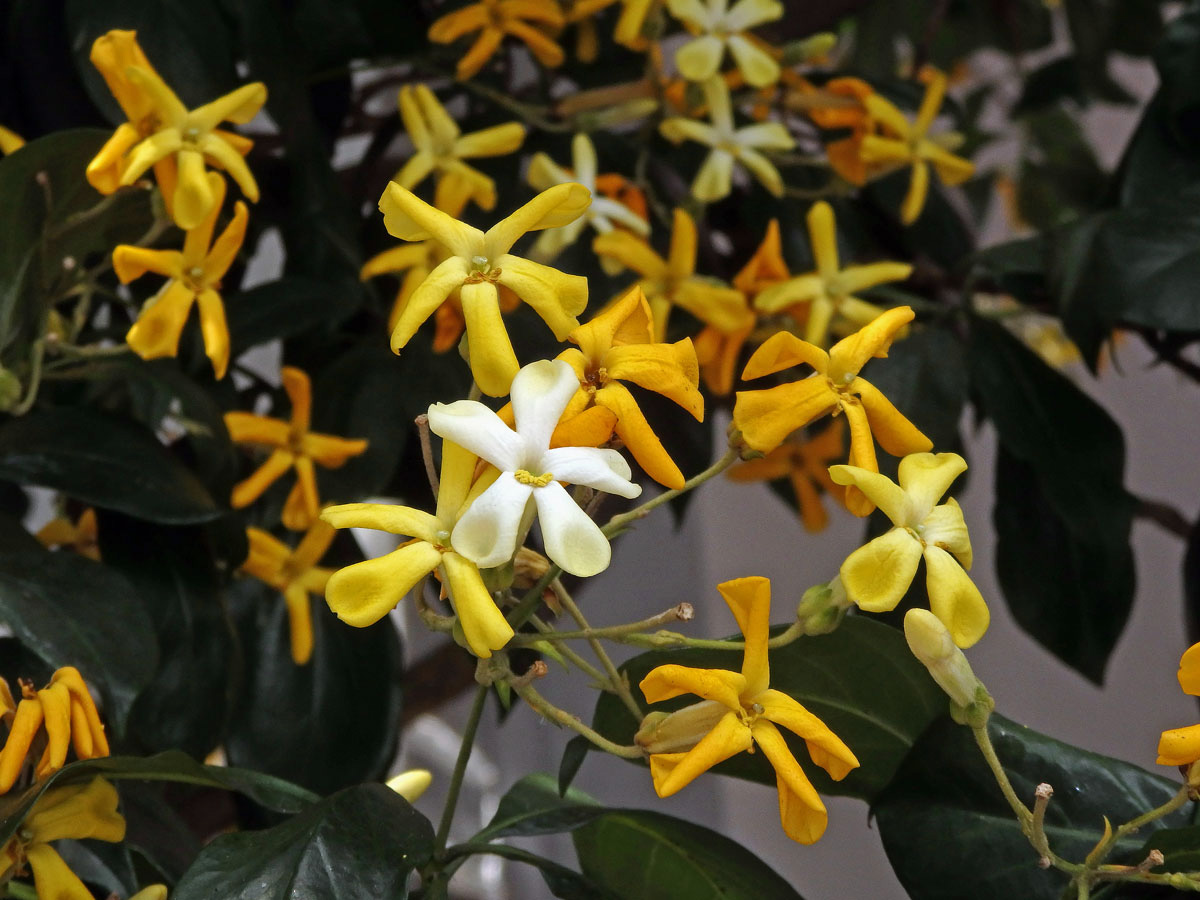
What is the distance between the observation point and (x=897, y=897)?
1126 millimetres

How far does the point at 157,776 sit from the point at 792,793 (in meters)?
0.18

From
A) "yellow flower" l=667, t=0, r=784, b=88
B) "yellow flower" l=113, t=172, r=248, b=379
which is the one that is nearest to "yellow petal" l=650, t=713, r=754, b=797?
"yellow flower" l=113, t=172, r=248, b=379

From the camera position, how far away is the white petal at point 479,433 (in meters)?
0.24

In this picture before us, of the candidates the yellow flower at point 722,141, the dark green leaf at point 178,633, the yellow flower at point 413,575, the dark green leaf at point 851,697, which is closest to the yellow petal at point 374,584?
the yellow flower at point 413,575

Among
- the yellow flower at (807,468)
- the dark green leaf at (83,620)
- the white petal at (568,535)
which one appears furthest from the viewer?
the yellow flower at (807,468)

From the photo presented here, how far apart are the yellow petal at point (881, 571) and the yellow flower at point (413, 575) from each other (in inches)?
3.1

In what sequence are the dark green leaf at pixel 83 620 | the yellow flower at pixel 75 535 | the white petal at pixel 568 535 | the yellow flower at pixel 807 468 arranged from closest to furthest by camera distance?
1. the white petal at pixel 568 535
2. the dark green leaf at pixel 83 620
3. the yellow flower at pixel 75 535
4. the yellow flower at pixel 807 468

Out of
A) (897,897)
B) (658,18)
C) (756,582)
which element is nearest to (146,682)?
(756,582)

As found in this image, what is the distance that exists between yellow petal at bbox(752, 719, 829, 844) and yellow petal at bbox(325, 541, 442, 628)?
0.08 meters

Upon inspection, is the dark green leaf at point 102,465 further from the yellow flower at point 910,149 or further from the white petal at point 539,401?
the yellow flower at point 910,149

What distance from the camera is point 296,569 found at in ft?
1.56

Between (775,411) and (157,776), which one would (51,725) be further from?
(775,411)

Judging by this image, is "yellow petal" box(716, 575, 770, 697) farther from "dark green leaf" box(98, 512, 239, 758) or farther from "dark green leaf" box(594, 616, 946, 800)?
"dark green leaf" box(98, 512, 239, 758)

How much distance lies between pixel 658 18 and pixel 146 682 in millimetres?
354
